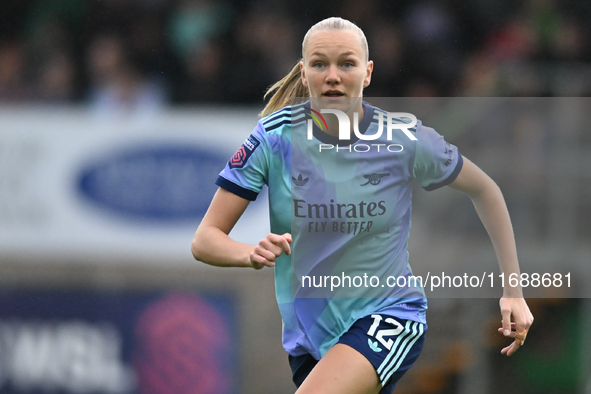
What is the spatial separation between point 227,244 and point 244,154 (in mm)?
428

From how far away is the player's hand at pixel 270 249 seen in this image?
2.57 metres

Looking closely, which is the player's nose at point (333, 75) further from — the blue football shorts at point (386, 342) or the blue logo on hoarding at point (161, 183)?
the blue logo on hoarding at point (161, 183)

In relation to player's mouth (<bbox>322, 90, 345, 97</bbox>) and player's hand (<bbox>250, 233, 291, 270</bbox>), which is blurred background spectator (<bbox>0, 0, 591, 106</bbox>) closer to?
player's mouth (<bbox>322, 90, 345, 97</bbox>)

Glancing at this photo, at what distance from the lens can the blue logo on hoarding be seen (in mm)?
6652

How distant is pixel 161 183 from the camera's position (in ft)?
21.9

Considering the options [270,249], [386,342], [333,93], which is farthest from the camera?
[333,93]

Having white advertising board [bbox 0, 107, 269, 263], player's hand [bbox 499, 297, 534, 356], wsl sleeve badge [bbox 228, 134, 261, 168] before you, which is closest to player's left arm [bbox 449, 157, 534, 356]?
player's hand [bbox 499, 297, 534, 356]

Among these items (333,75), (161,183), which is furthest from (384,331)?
(161,183)

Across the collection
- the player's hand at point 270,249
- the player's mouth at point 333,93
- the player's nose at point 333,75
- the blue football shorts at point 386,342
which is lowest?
the blue football shorts at point 386,342

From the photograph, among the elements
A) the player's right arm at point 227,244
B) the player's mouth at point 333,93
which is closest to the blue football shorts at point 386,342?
the player's right arm at point 227,244

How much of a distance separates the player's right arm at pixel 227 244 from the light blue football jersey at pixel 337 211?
0.12 meters

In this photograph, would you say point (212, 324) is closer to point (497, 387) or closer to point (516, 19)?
point (497, 387)

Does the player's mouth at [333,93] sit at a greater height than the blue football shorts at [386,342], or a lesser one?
greater

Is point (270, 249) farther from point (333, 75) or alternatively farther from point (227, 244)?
point (333, 75)
